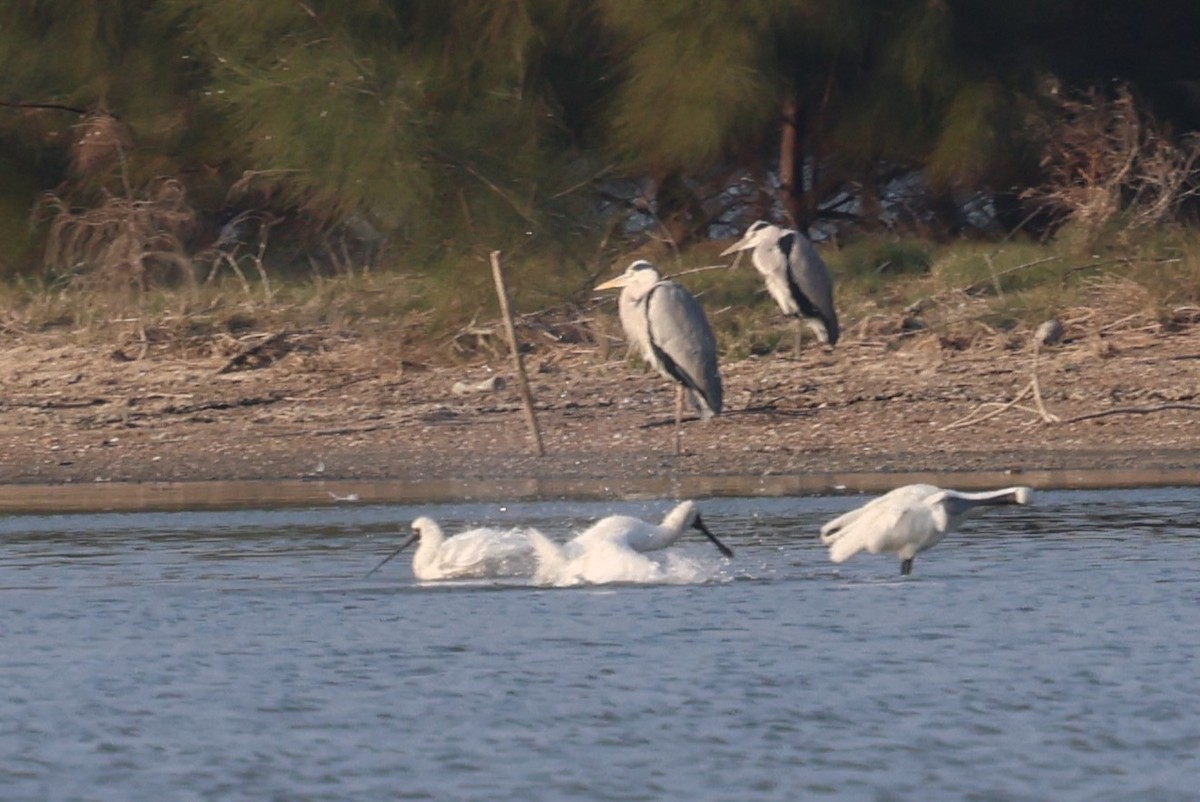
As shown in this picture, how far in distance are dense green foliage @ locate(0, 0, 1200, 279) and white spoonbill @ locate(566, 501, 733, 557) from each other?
21.7ft

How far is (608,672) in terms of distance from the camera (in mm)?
7277

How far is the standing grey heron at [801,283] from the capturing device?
13.7 meters

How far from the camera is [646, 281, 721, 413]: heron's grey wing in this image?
12.8 m

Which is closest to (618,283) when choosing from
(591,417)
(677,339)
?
(591,417)

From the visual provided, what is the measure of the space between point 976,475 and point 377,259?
250 inches

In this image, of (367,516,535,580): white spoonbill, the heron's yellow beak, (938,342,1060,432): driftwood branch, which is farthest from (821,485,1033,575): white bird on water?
the heron's yellow beak

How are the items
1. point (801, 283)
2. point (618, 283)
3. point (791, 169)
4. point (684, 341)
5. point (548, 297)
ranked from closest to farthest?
point (684, 341)
point (801, 283)
point (618, 283)
point (548, 297)
point (791, 169)

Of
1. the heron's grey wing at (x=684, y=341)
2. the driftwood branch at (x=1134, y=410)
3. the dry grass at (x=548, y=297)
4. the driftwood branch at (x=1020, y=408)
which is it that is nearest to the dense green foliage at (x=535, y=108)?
the dry grass at (x=548, y=297)

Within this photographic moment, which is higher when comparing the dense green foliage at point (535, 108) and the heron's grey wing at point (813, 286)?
the dense green foliage at point (535, 108)

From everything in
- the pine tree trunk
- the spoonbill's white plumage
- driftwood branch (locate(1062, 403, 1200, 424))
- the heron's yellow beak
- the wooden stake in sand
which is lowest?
the spoonbill's white plumage

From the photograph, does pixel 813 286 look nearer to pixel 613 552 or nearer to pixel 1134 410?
pixel 1134 410

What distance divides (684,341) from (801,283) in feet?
3.73

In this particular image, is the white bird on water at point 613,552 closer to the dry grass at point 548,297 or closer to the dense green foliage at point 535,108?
the dry grass at point 548,297

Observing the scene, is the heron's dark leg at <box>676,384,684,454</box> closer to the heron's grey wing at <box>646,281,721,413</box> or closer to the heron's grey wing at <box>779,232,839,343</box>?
the heron's grey wing at <box>646,281,721,413</box>
